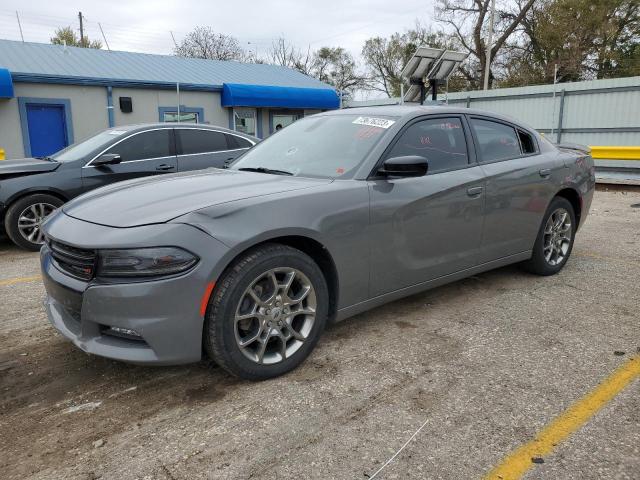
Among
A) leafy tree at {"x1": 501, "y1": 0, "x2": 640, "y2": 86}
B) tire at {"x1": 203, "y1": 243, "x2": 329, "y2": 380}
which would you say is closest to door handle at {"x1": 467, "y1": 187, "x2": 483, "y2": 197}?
tire at {"x1": 203, "y1": 243, "x2": 329, "y2": 380}

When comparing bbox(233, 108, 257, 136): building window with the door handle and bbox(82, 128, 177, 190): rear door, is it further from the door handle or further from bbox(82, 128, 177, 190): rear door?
the door handle

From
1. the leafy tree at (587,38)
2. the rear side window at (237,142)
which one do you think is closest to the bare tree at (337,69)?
the leafy tree at (587,38)

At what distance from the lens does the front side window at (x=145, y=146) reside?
665 centimetres

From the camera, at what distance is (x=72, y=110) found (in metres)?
14.1

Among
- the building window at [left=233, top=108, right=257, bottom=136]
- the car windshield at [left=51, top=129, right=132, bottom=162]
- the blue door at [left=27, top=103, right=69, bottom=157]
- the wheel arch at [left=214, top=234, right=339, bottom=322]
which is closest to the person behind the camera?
the wheel arch at [left=214, top=234, right=339, bottom=322]

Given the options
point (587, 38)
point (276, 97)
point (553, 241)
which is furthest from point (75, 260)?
point (587, 38)

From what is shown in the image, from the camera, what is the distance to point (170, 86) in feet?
51.1

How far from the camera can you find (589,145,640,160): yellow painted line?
12.0 metres

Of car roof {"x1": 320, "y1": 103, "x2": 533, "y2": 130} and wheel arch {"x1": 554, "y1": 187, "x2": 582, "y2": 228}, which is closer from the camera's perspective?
car roof {"x1": 320, "y1": 103, "x2": 533, "y2": 130}

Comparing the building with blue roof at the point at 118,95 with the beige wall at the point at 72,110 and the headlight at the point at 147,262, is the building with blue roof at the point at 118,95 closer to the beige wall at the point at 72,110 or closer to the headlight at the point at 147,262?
the beige wall at the point at 72,110

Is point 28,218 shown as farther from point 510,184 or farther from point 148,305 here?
point 510,184

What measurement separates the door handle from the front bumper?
6.73 feet

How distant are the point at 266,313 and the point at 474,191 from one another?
6.36ft

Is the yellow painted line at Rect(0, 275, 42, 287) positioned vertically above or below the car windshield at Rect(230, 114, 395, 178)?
below
